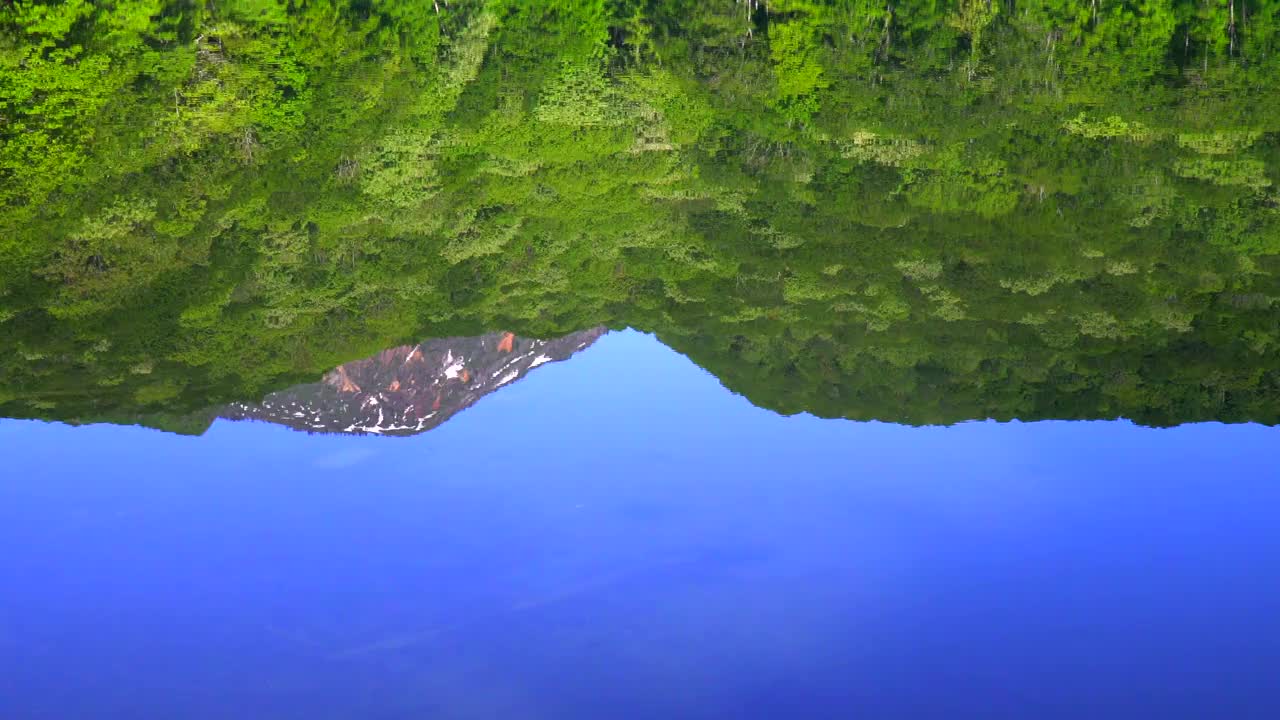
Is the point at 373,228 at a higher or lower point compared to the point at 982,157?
lower

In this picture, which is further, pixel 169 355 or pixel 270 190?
pixel 270 190

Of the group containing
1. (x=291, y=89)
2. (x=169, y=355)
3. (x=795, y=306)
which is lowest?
(x=169, y=355)

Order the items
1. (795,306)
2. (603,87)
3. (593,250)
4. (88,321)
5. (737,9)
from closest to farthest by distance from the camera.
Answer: (88,321) < (795,306) < (593,250) < (603,87) < (737,9)

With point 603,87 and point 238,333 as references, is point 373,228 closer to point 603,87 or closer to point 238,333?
point 238,333

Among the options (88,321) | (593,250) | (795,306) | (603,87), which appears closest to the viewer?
(88,321)

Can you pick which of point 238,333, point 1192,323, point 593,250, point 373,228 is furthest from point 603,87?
point 1192,323

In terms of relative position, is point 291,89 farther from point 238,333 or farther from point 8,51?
point 238,333
